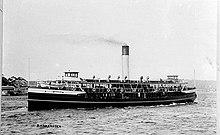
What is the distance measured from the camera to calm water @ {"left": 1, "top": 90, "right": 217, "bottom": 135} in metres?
1.82

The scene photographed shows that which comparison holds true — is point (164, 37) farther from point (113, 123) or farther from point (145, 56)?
point (113, 123)

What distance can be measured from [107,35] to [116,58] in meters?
0.13

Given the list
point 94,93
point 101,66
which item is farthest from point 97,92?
point 101,66

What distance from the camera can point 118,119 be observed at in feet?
6.23

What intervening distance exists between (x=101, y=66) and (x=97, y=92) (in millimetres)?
142

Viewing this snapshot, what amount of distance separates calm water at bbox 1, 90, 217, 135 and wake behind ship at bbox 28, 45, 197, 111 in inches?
1.4

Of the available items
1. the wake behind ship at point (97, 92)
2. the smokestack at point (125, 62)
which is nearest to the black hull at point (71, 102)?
the wake behind ship at point (97, 92)

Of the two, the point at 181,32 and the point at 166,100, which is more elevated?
the point at 181,32

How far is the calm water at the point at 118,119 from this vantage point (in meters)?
1.82

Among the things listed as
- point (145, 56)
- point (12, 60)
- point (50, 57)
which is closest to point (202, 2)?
point (145, 56)

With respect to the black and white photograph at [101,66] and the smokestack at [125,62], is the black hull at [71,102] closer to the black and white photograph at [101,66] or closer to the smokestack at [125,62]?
the black and white photograph at [101,66]

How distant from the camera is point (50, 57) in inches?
77.5

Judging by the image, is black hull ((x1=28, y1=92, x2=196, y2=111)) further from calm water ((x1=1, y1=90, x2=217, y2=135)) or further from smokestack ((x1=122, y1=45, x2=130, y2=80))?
smokestack ((x1=122, y1=45, x2=130, y2=80))

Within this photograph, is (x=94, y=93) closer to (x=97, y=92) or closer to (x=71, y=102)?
(x=97, y=92)
